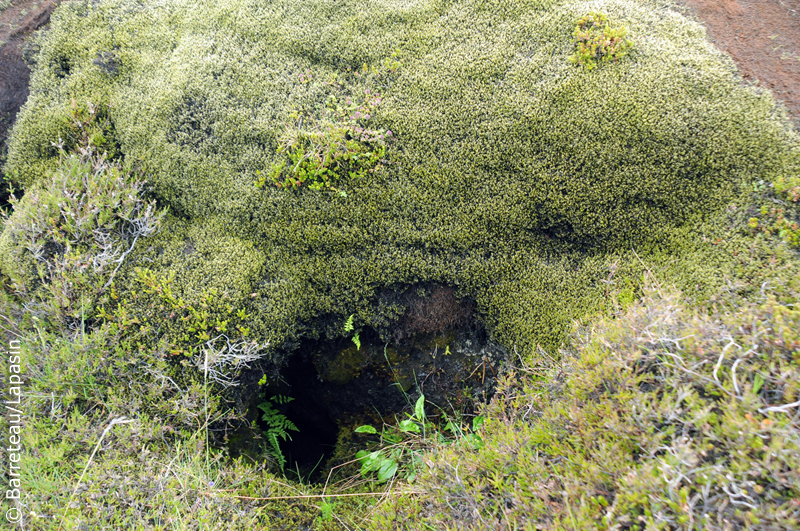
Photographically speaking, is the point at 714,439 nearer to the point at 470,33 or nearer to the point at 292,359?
the point at 292,359

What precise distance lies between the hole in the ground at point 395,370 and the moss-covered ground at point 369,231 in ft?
0.73

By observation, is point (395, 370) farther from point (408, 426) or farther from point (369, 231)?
point (369, 231)

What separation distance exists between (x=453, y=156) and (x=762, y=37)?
3802 mm

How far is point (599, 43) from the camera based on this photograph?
179 inches

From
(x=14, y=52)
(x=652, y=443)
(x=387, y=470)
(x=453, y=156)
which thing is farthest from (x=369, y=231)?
(x=14, y=52)

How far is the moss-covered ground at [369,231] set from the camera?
10.2ft

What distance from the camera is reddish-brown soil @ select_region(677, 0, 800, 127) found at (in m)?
4.41

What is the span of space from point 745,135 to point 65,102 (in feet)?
25.4

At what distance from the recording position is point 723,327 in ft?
8.07

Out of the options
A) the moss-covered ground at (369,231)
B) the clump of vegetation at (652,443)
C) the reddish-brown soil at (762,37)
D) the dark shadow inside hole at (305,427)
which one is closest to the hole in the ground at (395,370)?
the dark shadow inside hole at (305,427)

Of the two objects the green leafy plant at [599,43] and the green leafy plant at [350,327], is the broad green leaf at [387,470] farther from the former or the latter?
the green leafy plant at [599,43]

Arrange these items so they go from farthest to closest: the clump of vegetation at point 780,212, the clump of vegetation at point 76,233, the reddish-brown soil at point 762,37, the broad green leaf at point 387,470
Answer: the reddish-brown soil at point 762,37, the clump of vegetation at point 76,233, the broad green leaf at point 387,470, the clump of vegetation at point 780,212

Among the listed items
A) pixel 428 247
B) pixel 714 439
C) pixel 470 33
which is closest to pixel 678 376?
pixel 714 439

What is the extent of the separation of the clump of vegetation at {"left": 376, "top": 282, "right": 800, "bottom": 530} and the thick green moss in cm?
128
